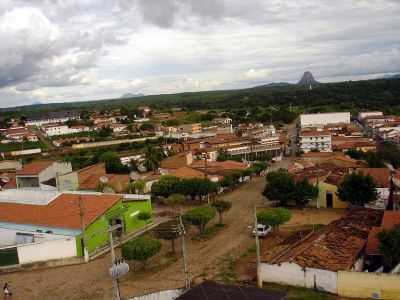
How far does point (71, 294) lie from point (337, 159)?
30738mm

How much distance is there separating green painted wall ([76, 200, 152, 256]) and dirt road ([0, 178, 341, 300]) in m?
1.24

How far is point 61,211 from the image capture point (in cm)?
2264

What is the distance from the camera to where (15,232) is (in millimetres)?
22125

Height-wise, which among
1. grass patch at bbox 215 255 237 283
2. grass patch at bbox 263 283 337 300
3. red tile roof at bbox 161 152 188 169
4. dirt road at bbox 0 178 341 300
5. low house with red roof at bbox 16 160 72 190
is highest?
low house with red roof at bbox 16 160 72 190

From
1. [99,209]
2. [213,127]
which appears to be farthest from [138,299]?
[213,127]

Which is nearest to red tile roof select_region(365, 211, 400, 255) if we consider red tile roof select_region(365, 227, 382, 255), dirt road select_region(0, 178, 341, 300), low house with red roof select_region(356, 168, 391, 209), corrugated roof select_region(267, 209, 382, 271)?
red tile roof select_region(365, 227, 382, 255)

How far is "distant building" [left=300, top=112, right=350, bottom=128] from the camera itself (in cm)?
8256

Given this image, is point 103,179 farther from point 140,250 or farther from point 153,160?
point 140,250

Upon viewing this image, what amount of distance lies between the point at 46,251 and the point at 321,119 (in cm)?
7082

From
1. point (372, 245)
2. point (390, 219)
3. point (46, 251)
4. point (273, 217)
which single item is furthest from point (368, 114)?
point (46, 251)

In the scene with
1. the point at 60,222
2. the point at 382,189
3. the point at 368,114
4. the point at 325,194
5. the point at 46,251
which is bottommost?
the point at 46,251

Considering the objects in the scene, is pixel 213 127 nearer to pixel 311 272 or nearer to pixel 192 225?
pixel 192 225

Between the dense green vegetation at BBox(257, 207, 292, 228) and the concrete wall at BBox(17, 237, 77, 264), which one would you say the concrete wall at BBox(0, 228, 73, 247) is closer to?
the concrete wall at BBox(17, 237, 77, 264)

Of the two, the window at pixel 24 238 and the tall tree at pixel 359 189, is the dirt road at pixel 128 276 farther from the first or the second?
the tall tree at pixel 359 189
